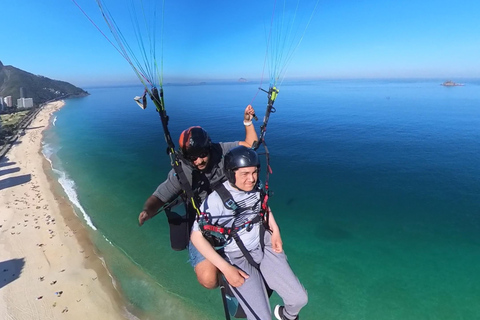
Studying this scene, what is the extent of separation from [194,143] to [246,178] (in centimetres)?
70

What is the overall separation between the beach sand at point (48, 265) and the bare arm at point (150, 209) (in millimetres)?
8472

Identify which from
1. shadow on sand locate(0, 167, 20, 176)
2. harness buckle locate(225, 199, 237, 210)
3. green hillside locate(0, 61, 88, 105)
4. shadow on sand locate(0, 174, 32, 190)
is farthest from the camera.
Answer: green hillside locate(0, 61, 88, 105)

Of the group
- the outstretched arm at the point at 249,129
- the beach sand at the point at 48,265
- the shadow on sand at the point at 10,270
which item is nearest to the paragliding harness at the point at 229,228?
the outstretched arm at the point at 249,129

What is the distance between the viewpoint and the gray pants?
2.58m

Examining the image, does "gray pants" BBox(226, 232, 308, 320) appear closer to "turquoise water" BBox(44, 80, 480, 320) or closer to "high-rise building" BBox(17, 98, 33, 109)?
"turquoise water" BBox(44, 80, 480, 320)

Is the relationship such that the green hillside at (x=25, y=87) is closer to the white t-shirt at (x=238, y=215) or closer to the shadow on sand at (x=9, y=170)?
the shadow on sand at (x=9, y=170)

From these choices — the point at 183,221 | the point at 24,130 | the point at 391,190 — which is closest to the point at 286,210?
the point at 391,190

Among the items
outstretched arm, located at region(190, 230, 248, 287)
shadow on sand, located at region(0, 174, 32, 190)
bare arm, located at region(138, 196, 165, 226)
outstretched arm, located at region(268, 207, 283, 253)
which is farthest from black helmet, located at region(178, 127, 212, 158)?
shadow on sand, located at region(0, 174, 32, 190)

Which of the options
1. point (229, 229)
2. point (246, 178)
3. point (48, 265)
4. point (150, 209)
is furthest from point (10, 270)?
point (246, 178)

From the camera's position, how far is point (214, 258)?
2.43 meters

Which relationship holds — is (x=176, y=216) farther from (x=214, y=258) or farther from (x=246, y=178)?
(x=246, y=178)

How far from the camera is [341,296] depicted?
32.8 feet

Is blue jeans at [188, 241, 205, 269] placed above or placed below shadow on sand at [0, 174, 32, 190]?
→ above

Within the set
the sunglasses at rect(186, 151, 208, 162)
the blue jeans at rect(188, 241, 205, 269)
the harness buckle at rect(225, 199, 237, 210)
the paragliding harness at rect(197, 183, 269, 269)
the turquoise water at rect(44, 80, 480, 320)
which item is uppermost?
the sunglasses at rect(186, 151, 208, 162)
